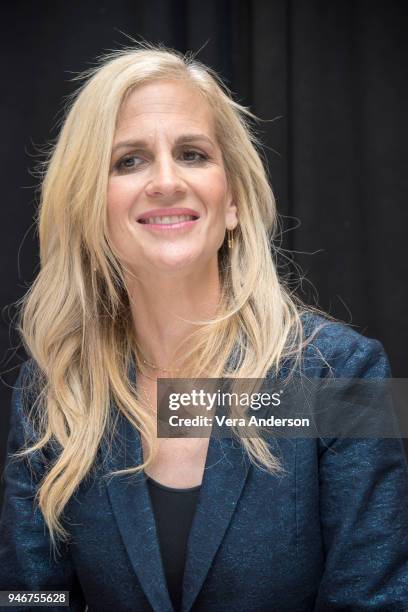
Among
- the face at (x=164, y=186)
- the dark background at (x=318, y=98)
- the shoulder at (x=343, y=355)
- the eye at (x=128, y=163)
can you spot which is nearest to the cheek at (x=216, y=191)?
the face at (x=164, y=186)

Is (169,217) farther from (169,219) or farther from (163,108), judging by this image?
(163,108)

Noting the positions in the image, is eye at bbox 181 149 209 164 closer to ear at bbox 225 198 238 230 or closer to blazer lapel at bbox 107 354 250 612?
ear at bbox 225 198 238 230

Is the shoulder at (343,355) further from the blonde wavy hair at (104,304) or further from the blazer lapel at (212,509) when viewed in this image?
the blazer lapel at (212,509)

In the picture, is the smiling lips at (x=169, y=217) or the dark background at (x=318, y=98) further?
the dark background at (x=318, y=98)

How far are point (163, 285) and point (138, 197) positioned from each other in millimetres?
148

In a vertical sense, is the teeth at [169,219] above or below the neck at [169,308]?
above

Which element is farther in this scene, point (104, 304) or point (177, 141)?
point (104, 304)

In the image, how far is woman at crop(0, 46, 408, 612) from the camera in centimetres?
117

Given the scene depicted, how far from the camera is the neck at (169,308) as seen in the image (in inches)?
51.9

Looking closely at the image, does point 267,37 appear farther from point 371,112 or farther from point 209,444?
point 209,444

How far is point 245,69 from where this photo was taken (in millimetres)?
1679

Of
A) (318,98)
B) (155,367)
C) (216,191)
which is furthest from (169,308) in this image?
(318,98)

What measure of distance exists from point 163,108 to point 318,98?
48 cm

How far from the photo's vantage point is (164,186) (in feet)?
4.06
